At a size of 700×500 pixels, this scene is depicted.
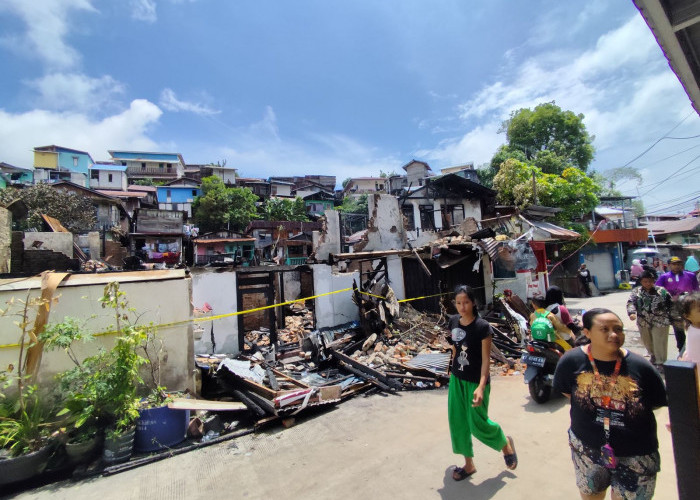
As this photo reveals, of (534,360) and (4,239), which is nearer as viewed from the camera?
(534,360)

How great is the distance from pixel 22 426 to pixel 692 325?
729cm

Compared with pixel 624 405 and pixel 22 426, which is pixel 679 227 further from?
pixel 22 426

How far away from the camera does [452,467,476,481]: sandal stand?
314 cm

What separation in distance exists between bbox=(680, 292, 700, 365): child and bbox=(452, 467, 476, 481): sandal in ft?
7.43

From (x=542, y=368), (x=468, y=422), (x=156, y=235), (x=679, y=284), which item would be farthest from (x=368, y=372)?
(x=156, y=235)

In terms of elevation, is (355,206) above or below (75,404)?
above

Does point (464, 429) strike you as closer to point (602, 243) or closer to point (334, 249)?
point (334, 249)

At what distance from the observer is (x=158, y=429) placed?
4457mm

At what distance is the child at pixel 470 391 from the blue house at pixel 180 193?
141 ft

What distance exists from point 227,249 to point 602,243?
29.7 m

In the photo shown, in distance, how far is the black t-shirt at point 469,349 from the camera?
305 cm

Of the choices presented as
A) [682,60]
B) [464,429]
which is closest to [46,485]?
[464,429]

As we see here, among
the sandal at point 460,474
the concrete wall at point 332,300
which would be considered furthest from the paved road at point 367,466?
the concrete wall at point 332,300

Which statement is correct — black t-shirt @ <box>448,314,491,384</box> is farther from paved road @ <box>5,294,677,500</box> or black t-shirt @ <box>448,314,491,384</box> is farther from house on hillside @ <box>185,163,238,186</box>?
house on hillside @ <box>185,163,238,186</box>
